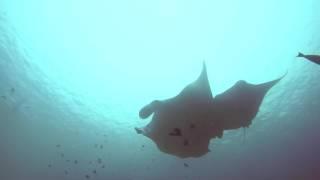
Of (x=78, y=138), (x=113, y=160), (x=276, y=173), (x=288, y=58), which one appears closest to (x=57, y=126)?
(x=78, y=138)

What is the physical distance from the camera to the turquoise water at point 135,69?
7637 millimetres

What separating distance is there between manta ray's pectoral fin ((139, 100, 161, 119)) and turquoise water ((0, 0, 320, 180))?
99.6 inches

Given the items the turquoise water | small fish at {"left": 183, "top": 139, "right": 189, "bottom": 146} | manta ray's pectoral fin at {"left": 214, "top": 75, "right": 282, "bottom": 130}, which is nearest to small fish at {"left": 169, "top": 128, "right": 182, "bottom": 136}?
small fish at {"left": 183, "top": 139, "right": 189, "bottom": 146}

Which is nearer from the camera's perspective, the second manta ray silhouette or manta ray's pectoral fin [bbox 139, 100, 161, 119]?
manta ray's pectoral fin [bbox 139, 100, 161, 119]

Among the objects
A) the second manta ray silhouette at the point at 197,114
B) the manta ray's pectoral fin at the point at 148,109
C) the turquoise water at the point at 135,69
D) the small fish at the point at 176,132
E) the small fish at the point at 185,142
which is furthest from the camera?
the turquoise water at the point at 135,69

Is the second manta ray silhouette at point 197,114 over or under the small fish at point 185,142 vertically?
over

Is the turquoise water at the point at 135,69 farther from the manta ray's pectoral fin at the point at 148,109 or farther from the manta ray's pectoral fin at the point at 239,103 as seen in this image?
the manta ray's pectoral fin at the point at 148,109

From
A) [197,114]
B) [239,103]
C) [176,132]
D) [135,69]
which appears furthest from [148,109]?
[135,69]

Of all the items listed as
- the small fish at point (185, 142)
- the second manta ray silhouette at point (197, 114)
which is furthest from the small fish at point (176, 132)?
the small fish at point (185, 142)

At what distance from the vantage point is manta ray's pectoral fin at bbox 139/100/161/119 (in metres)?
5.65

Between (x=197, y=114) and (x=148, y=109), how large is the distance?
936mm

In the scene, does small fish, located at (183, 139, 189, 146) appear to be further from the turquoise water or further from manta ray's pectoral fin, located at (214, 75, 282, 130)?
the turquoise water

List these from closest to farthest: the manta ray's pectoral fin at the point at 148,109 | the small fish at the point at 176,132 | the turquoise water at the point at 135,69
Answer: the manta ray's pectoral fin at the point at 148,109
the small fish at the point at 176,132
the turquoise water at the point at 135,69

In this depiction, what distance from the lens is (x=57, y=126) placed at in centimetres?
1107
